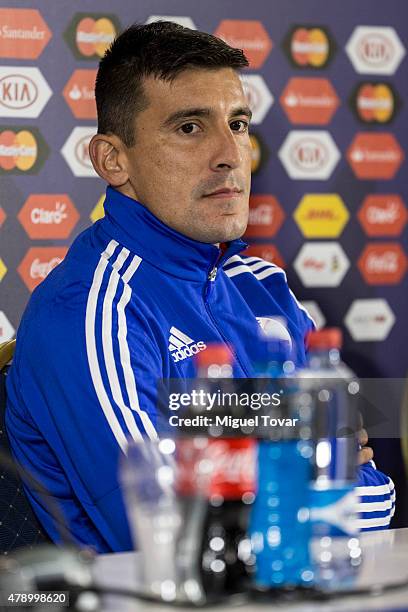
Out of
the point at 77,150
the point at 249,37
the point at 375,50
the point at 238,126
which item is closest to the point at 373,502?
the point at 238,126

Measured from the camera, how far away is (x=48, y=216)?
249 cm

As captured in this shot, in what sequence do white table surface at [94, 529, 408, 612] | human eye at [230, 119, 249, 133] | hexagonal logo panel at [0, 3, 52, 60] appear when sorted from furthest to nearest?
hexagonal logo panel at [0, 3, 52, 60] < human eye at [230, 119, 249, 133] < white table surface at [94, 529, 408, 612]

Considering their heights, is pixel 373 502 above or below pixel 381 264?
above

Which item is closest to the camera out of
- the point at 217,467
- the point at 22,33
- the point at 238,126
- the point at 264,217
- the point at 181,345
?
the point at 217,467

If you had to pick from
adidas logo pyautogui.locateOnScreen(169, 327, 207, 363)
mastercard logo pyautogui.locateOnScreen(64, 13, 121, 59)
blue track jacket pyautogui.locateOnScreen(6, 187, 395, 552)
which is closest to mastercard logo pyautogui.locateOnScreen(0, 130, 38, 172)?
mastercard logo pyautogui.locateOnScreen(64, 13, 121, 59)

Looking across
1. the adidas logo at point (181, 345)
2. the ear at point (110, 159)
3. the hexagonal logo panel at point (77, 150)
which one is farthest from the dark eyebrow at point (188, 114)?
the hexagonal logo panel at point (77, 150)

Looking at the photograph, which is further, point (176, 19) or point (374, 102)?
point (374, 102)

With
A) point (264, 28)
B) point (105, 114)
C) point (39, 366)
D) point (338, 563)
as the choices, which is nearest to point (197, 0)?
point (264, 28)

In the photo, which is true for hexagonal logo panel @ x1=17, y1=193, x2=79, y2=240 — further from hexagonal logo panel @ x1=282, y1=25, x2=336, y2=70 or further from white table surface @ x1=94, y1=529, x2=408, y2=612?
white table surface @ x1=94, y1=529, x2=408, y2=612

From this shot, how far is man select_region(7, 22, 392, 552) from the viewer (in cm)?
137

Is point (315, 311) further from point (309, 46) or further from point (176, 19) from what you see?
point (176, 19)

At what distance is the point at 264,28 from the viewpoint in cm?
270

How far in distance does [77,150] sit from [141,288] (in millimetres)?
1010

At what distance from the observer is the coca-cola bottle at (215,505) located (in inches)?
31.2
